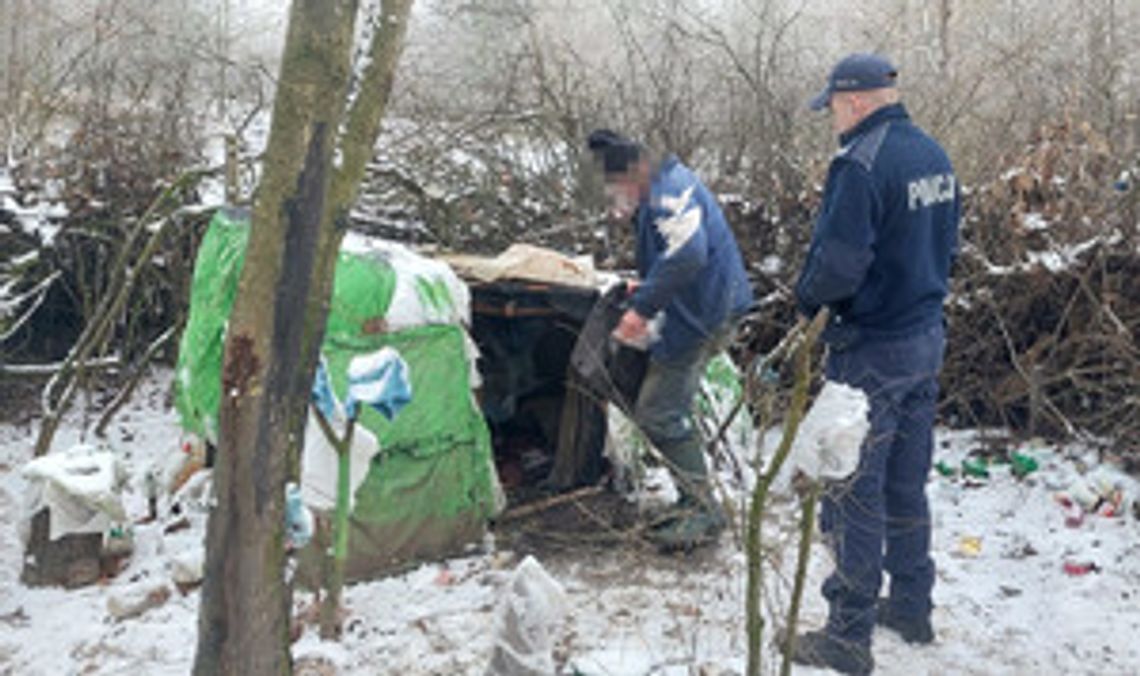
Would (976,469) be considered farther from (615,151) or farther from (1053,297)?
(615,151)


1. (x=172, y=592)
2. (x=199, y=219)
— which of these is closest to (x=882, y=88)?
(x=172, y=592)

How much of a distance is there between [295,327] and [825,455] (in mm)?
1559

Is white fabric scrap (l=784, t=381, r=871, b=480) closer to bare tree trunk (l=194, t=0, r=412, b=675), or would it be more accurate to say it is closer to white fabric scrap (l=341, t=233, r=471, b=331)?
bare tree trunk (l=194, t=0, r=412, b=675)

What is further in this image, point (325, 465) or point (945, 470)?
point (945, 470)

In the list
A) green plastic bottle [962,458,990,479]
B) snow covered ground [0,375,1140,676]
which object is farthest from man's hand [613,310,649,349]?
green plastic bottle [962,458,990,479]

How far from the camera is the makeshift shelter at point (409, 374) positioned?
4.30m

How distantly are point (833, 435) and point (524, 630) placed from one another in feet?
3.82

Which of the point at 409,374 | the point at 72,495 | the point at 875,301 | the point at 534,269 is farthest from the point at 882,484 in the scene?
the point at 72,495

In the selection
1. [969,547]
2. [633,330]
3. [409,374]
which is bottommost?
[969,547]

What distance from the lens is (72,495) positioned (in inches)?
175

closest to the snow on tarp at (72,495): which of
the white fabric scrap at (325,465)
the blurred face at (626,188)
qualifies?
the white fabric scrap at (325,465)

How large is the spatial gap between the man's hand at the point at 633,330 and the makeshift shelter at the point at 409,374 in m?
0.71

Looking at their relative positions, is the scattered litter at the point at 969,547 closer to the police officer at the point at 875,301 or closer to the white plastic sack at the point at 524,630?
the police officer at the point at 875,301

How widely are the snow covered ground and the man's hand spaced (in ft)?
3.07
